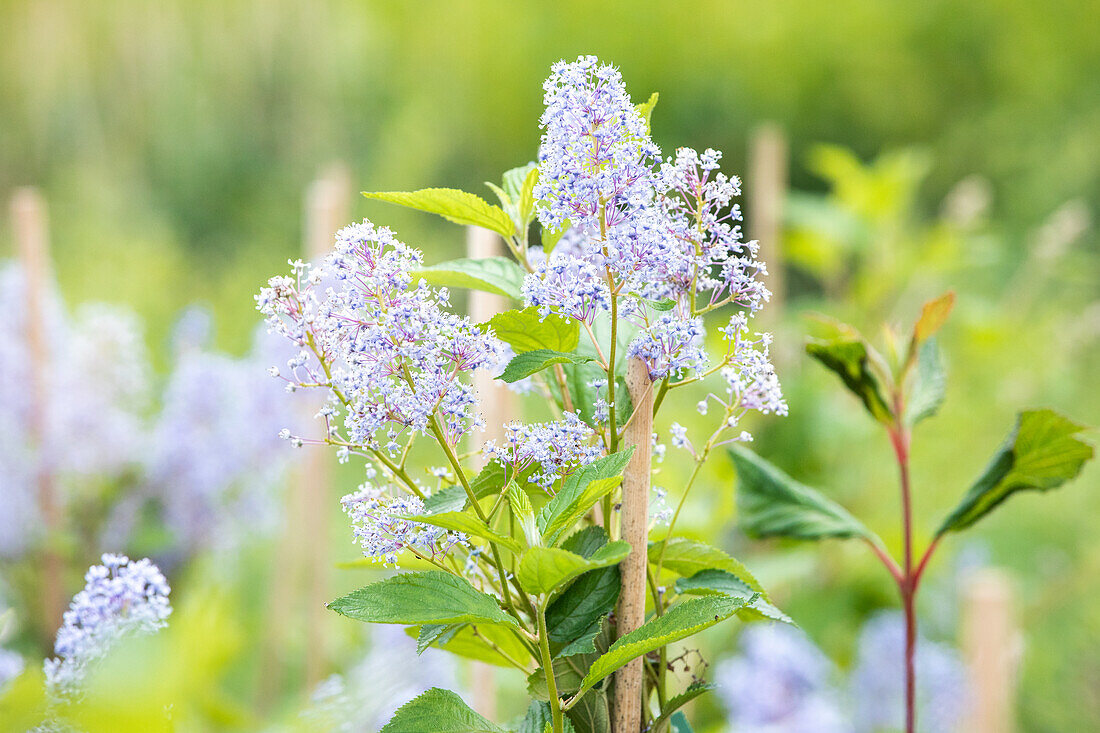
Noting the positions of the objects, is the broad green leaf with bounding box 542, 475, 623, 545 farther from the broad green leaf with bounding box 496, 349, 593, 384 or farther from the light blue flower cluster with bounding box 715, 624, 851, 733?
the light blue flower cluster with bounding box 715, 624, 851, 733

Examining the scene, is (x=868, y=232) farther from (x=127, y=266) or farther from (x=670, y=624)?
(x=127, y=266)

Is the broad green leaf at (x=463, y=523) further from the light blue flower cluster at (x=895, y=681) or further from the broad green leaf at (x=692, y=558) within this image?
the light blue flower cluster at (x=895, y=681)

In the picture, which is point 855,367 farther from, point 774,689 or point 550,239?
point 774,689

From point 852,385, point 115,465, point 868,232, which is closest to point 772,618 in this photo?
point 852,385

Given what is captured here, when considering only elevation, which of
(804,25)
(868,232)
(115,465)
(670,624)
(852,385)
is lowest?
(670,624)

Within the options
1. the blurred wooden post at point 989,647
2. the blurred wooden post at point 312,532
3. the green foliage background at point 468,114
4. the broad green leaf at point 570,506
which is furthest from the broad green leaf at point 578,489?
the green foliage background at point 468,114

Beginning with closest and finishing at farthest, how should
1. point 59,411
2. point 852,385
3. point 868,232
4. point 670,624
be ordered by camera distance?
point 670,624 → point 852,385 → point 59,411 → point 868,232

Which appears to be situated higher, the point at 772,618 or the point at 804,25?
the point at 804,25

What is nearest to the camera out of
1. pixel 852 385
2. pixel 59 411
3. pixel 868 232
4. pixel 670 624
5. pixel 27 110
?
pixel 670 624

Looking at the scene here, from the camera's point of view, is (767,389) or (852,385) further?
(852,385)
